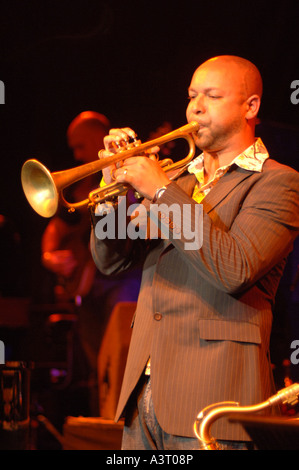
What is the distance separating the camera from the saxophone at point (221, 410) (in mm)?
1629

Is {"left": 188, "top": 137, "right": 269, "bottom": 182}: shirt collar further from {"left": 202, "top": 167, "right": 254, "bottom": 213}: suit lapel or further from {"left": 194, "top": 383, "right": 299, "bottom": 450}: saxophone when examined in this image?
{"left": 194, "top": 383, "right": 299, "bottom": 450}: saxophone

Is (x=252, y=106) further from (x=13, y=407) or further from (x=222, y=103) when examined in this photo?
(x=13, y=407)

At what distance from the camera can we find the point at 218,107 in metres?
2.43

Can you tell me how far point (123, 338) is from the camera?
4.23 metres

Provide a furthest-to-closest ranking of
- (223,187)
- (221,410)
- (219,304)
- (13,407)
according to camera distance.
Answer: (13,407) → (223,187) → (219,304) → (221,410)

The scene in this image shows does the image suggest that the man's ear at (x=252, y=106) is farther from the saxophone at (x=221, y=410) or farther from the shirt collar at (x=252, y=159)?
the saxophone at (x=221, y=410)

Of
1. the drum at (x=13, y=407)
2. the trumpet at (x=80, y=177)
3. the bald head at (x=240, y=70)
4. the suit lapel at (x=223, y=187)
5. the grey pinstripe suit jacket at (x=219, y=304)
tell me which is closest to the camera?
the grey pinstripe suit jacket at (x=219, y=304)

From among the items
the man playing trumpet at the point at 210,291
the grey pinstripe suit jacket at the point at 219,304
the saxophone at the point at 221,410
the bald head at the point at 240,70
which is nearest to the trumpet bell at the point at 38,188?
the man playing trumpet at the point at 210,291

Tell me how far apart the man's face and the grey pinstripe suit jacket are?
0.21 meters

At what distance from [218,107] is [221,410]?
119 centimetres

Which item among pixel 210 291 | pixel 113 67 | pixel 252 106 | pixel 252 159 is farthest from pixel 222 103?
pixel 113 67

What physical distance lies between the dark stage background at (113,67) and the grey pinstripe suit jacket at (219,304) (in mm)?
1992
